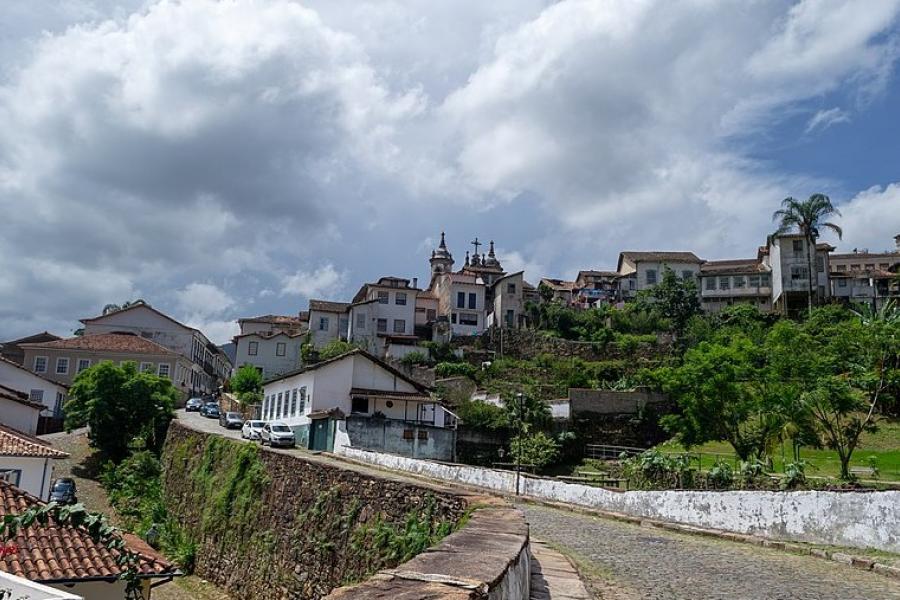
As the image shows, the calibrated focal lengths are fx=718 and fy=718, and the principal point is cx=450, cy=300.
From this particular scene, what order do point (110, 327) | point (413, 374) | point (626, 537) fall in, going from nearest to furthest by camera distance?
point (626, 537) < point (413, 374) < point (110, 327)

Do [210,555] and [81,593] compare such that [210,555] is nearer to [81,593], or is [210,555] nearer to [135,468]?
[81,593]

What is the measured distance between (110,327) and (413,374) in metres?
29.1

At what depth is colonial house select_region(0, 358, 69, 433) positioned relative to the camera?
44812 mm

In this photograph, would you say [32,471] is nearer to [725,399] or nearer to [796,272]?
[725,399]

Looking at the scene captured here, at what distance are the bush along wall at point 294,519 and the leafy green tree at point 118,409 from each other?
11311 mm

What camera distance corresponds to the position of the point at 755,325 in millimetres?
60062

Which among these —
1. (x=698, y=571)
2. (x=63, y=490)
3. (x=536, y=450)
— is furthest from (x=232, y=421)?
(x=698, y=571)

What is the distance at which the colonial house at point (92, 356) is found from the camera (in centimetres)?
5450

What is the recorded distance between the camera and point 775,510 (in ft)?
42.5

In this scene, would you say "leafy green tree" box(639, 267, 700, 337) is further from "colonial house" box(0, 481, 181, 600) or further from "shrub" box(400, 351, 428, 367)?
"colonial house" box(0, 481, 181, 600)

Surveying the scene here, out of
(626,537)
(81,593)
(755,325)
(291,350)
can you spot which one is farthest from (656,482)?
(291,350)

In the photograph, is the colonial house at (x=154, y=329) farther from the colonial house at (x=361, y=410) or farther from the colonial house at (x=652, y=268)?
the colonial house at (x=652, y=268)

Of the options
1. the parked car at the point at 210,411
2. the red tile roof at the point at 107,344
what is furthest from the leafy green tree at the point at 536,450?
the red tile roof at the point at 107,344

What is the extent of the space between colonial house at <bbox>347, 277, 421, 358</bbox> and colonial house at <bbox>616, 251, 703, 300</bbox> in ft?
78.9
